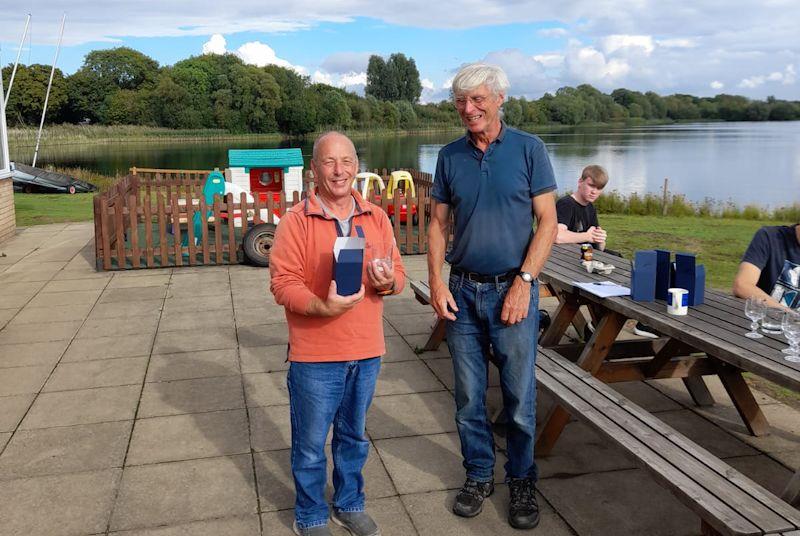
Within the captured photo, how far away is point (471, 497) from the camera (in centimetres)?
324

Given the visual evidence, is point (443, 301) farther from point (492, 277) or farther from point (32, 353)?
point (32, 353)

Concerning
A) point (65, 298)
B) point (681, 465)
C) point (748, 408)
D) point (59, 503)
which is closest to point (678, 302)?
point (748, 408)

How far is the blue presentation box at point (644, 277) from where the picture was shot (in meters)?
3.91

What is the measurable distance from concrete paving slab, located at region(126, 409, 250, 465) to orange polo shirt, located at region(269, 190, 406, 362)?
56.2 inches

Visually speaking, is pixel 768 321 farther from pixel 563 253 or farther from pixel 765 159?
pixel 765 159

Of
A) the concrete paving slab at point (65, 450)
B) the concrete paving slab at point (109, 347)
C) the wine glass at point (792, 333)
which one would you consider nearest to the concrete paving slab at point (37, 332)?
the concrete paving slab at point (109, 347)

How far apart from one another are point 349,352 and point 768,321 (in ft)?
6.67

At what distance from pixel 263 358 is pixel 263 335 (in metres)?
0.66

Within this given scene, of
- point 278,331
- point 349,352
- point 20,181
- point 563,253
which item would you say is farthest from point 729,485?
point 20,181

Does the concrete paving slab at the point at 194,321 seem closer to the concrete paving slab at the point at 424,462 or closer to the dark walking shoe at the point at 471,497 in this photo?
the concrete paving slab at the point at 424,462

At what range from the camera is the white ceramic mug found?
369 centimetres

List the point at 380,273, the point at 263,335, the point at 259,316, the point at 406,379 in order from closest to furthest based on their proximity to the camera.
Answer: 1. the point at 380,273
2. the point at 406,379
3. the point at 263,335
4. the point at 259,316

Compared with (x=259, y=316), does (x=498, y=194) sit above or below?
above

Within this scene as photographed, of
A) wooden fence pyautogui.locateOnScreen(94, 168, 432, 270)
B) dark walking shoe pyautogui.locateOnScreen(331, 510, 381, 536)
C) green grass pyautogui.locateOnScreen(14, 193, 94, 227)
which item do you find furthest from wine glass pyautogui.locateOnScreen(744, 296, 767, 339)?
green grass pyautogui.locateOnScreen(14, 193, 94, 227)
